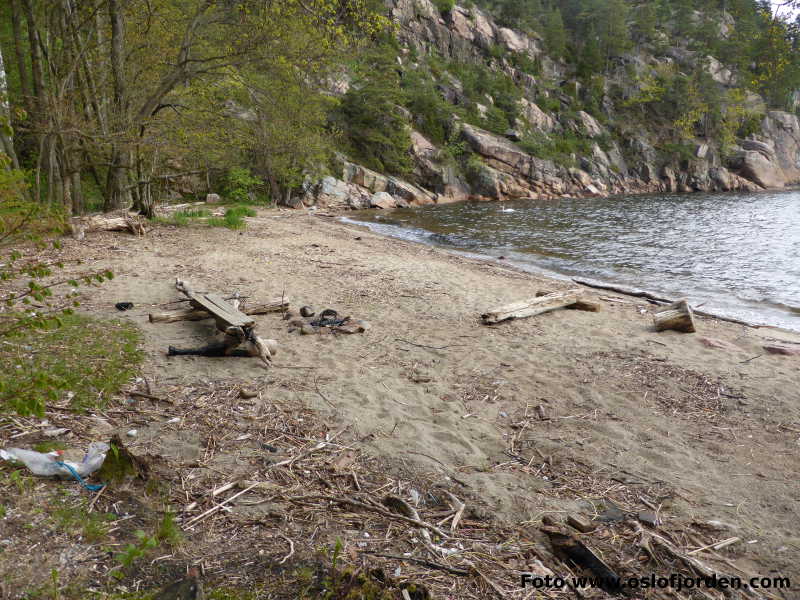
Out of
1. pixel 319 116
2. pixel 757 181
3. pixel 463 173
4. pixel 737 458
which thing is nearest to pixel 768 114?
pixel 757 181

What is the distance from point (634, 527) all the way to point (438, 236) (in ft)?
63.2

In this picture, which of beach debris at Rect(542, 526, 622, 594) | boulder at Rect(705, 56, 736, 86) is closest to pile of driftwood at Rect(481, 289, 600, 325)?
beach debris at Rect(542, 526, 622, 594)

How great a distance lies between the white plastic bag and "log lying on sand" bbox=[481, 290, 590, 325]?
228 inches

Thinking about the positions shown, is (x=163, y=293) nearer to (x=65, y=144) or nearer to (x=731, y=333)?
(x=65, y=144)

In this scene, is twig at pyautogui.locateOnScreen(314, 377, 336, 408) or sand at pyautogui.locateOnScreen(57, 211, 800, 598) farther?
twig at pyautogui.locateOnScreen(314, 377, 336, 408)

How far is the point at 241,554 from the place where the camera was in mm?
2436

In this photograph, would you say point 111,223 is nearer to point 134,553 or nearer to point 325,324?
point 325,324

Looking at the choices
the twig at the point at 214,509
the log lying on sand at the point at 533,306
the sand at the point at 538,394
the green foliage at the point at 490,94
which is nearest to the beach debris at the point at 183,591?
the twig at the point at 214,509

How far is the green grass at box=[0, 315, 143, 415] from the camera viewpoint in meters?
3.90

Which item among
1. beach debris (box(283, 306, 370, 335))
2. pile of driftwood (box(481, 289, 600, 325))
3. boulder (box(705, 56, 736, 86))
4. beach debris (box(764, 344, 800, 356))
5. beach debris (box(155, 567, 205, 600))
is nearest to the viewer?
beach debris (box(155, 567, 205, 600))

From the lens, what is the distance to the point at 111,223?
12.8 metres

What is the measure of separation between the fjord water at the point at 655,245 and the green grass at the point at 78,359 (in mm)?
11187

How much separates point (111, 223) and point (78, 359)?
32.2 feet

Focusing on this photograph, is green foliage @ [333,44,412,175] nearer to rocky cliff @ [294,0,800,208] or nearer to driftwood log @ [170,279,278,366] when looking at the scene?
rocky cliff @ [294,0,800,208]
